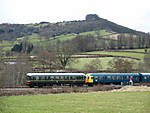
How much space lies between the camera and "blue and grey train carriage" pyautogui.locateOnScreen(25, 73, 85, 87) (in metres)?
41.5

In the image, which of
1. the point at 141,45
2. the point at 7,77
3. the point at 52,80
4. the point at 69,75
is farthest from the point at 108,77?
the point at 141,45

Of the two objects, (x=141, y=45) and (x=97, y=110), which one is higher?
(x=141, y=45)

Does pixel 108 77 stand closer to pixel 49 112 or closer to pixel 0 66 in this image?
pixel 0 66

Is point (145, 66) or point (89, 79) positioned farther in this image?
point (145, 66)

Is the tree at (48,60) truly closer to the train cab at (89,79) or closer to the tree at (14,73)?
the tree at (14,73)

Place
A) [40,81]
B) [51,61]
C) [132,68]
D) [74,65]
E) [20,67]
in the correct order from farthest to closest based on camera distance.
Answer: [74,65]
[51,61]
[132,68]
[20,67]
[40,81]

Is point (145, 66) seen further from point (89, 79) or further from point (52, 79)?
point (52, 79)

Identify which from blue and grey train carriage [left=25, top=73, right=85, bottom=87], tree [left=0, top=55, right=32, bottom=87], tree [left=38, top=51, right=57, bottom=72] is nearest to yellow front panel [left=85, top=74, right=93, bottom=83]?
blue and grey train carriage [left=25, top=73, right=85, bottom=87]

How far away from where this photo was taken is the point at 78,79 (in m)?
44.1

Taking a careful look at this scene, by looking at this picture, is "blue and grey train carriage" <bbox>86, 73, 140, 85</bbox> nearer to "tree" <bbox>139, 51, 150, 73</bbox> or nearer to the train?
the train

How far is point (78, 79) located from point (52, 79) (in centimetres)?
482

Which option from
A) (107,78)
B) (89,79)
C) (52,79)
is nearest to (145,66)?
(107,78)

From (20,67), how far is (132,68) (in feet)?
94.8

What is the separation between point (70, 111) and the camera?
17.7 m
